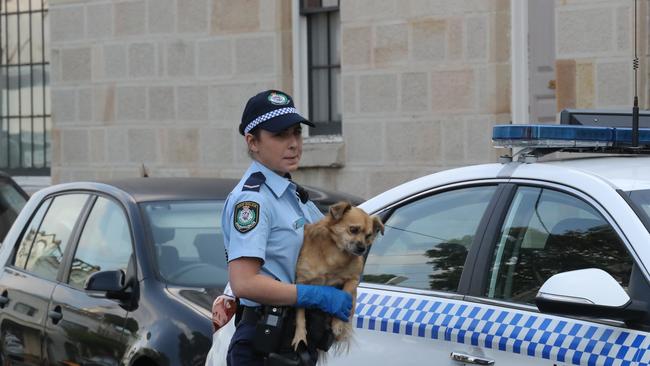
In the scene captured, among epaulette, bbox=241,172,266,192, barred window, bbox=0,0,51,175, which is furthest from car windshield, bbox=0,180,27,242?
epaulette, bbox=241,172,266,192

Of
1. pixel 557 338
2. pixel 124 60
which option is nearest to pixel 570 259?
pixel 557 338

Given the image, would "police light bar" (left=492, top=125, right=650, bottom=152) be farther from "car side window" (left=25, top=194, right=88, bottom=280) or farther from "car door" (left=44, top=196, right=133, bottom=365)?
"car side window" (left=25, top=194, right=88, bottom=280)

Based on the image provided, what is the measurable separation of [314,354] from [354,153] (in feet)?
29.7

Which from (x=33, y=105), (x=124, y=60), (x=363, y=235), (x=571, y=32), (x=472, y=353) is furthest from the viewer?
(x=33, y=105)

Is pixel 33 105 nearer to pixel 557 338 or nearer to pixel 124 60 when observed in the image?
pixel 124 60

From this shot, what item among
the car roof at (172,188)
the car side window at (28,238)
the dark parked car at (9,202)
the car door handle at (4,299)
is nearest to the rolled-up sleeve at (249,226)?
the car roof at (172,188)

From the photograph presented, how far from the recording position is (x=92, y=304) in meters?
7.38

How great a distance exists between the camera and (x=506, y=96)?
12375mm

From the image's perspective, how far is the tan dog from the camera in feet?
14.4

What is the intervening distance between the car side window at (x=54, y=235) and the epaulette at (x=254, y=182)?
12.1ft

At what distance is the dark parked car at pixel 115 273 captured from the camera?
22.5 ft

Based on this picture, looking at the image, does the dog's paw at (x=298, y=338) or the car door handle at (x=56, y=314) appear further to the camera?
the car door handle at (x=56, y=314)

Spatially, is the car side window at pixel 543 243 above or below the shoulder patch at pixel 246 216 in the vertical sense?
below

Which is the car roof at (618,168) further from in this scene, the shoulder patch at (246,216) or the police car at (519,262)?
the shoulder patch at (246,216)
